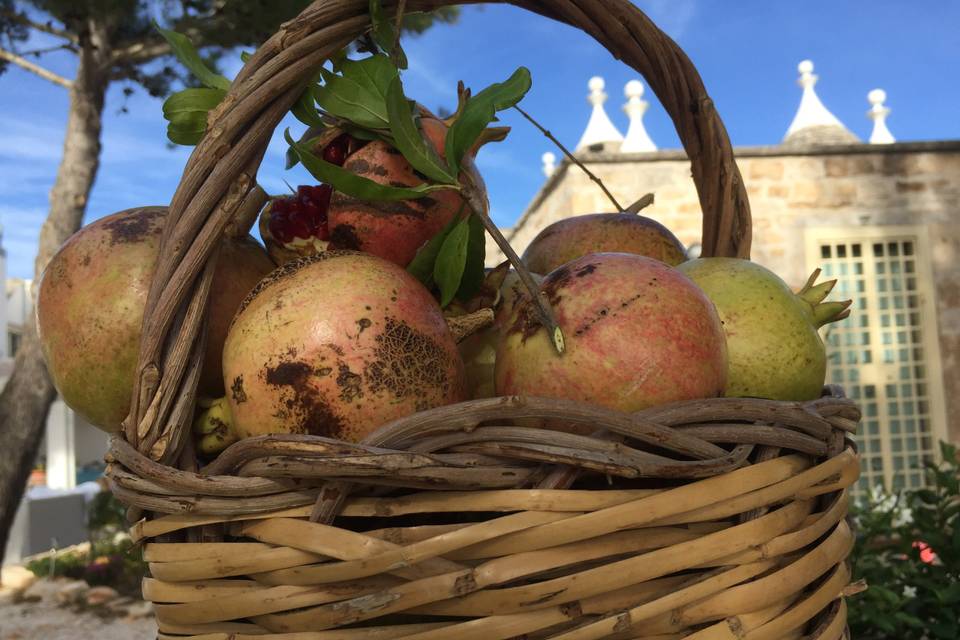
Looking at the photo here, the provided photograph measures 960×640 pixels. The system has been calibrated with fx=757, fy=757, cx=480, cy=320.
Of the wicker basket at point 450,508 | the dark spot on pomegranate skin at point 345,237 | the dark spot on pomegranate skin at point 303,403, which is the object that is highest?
the dark spot on pomegranate skin at point 345,237

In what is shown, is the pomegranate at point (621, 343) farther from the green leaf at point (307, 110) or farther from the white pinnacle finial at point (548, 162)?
the white pinnacle finial at point (548, 162)

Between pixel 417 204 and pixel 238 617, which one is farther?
pixel 417 204

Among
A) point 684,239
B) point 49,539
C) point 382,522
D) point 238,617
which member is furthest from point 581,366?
point 49,539

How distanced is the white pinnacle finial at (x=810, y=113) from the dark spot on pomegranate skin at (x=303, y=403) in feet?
31.0

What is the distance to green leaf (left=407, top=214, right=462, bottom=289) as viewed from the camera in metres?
0.95

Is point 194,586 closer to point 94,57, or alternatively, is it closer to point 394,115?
point 394,115

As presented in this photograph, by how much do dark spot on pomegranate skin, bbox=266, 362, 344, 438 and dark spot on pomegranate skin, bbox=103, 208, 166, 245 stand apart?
1.13 feet

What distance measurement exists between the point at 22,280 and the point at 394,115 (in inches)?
644

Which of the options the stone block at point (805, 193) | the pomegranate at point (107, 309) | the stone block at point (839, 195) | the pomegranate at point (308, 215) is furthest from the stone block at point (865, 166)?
the pomegranate at point (107, 309)

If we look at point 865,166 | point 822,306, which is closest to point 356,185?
point 822,306

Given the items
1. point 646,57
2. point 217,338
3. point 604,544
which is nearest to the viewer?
point 604,544

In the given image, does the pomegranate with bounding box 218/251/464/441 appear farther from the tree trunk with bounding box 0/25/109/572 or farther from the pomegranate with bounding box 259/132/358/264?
the tree trunk with bounding box 0/25/109/572

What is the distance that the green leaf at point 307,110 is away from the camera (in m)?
0.98

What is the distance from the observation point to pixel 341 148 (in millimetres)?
1020
